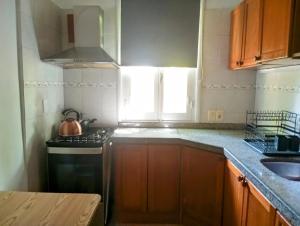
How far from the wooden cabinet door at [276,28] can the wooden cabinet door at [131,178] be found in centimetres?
130

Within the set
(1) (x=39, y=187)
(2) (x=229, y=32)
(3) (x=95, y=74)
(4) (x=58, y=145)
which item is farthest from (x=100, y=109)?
(2) (x=229, y=32)

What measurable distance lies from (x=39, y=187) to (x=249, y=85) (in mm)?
2343

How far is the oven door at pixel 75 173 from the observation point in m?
2.24

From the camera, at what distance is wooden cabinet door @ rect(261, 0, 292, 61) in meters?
1.61

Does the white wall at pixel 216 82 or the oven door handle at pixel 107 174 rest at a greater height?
the white wall at pixel 216 82

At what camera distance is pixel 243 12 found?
7.64 feet

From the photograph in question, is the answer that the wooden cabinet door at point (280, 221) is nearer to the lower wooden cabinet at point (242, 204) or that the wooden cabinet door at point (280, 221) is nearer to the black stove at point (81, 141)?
the lower wooden cabinet at point (242, 204)

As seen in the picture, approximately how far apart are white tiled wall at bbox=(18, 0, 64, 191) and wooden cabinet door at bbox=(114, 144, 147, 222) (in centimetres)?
68

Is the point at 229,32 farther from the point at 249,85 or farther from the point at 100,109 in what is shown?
the point at 100,109

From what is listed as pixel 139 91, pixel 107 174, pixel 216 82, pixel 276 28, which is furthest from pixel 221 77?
pixel 107 174

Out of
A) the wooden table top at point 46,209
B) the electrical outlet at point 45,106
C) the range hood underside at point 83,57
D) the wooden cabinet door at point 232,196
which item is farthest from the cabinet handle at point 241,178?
the electrical outlet at point 45,106

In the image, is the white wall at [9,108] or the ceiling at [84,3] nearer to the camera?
the white wall at [9,108]

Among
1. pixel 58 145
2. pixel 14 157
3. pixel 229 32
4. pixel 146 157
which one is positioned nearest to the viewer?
pixel 14 157

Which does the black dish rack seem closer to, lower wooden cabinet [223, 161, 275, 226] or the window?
lower wooden cabinet [223, 161, 275, 226]
